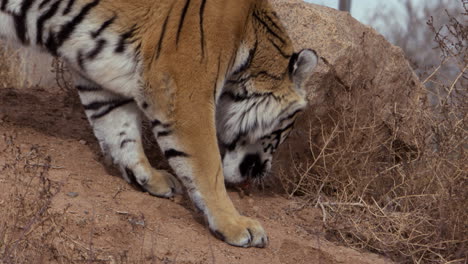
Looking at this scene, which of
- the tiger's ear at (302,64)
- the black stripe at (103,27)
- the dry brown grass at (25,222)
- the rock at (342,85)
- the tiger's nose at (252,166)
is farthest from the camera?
the rock at (342,85)

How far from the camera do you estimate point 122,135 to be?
4133mm

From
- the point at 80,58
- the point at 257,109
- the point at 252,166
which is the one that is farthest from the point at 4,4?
the point at 252,166

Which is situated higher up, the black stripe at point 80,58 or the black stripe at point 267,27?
the black stripe at point 267,27

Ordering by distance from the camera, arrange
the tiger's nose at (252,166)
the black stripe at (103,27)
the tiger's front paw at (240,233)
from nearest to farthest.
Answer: the tiger's front paw at (240,233), the black stripe at (103,27), the tiger's nose at (252,166)

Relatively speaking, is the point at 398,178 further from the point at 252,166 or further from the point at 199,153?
the point at 199,153

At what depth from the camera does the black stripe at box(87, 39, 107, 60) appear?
380 cm

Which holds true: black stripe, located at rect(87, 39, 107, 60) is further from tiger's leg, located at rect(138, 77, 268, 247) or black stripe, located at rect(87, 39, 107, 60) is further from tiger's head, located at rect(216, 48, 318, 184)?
tiger's head, located at rect(216, 48, 318, 184)

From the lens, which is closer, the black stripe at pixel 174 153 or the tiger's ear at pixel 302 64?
the black stripe at pixel 174 153

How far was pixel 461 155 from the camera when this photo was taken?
4.12m

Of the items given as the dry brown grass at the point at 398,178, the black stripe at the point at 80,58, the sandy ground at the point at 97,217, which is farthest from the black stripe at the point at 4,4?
the dry brown grass at the point at 398,178

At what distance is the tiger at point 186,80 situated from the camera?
3.62 meters

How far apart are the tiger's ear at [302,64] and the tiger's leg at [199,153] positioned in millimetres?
671

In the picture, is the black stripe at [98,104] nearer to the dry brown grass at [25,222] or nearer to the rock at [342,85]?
the dry brown grass at [25,222]

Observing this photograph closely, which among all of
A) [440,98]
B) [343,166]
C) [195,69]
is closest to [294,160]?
[343,166]
